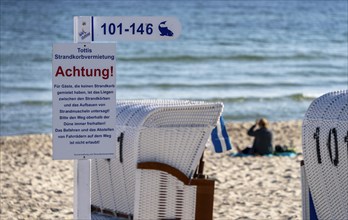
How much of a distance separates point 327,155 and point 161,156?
1368 millimetres

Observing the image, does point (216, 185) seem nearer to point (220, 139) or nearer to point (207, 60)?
point (220, 139)

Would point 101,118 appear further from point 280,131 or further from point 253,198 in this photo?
point 280,131

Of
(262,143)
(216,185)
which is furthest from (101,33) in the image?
(262,143)

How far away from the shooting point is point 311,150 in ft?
22.9

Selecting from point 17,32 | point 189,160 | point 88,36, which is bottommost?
point 189,160

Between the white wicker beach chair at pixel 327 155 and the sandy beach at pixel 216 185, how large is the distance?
246 centimetres

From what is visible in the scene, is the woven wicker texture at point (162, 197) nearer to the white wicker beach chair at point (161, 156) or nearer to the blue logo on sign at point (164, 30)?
the white wicker beach chair at point (161, 156)

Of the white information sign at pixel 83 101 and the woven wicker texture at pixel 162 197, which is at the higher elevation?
the white information sign at pixel 83 101

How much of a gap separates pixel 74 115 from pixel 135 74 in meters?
22.5

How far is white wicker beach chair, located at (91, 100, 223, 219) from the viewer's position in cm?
752

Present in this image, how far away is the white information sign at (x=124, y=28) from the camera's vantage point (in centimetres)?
598

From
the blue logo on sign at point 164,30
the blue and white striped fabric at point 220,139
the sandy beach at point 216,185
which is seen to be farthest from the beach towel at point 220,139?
the blue logo on sign at point 164,30

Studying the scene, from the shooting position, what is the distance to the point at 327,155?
685 cm

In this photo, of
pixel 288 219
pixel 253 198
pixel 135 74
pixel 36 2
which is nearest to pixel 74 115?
pixel 288 219
